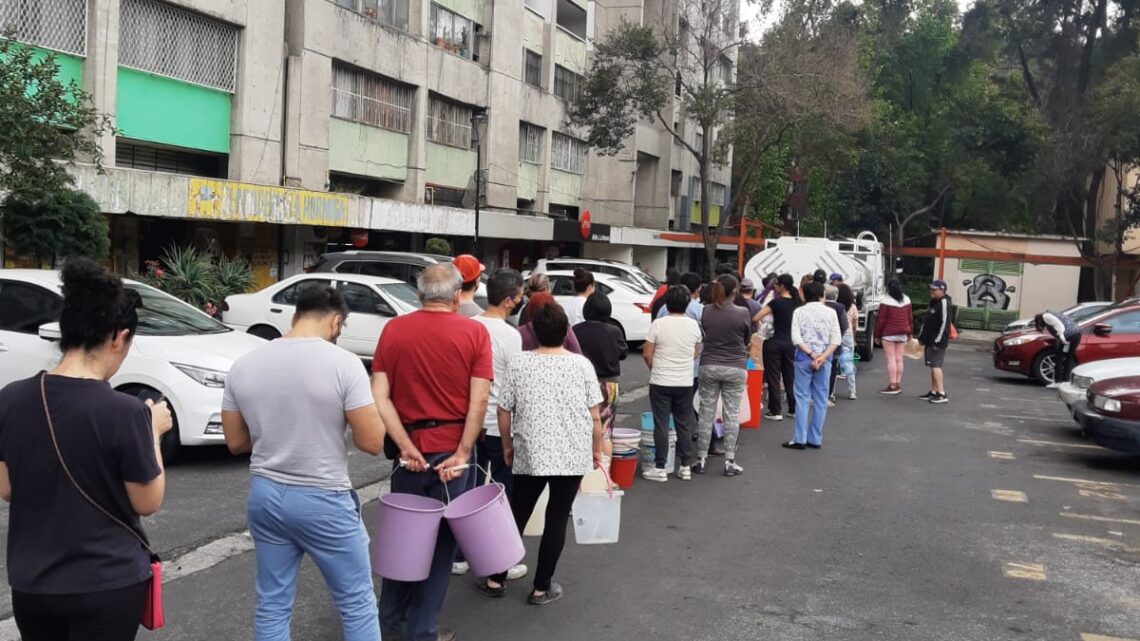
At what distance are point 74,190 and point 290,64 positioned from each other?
9.32 metres

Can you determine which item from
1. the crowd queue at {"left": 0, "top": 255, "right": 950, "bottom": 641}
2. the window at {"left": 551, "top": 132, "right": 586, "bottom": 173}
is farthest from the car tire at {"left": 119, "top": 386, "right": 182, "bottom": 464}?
the window at {"left": 551, "top": 132, "right": 586, "bottom": 173}

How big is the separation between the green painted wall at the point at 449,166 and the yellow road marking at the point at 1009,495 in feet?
73.6

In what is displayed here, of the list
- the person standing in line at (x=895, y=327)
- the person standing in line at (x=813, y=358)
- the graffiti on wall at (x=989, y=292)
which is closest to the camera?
the person standing in line at (x=813, y=358)

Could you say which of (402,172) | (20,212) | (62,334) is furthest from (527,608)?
(402,172)

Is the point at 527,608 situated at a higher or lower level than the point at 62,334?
lower

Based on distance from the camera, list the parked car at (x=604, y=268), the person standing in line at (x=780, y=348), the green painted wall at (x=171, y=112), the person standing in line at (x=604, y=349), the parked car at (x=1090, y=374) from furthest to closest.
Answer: the parked car at (x=604, y=268), the green painted wall at (x=171, y=112), the person standing in line at (x=780, y=348), the parked car at (x=1090, y=374), the person standing in line at (x=604, y=349)

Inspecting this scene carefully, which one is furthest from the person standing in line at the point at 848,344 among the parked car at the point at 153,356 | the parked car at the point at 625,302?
the parked car at the point at 153,356

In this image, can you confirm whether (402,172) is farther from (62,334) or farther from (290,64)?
(62,334)

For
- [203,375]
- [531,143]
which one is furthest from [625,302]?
[531,143]

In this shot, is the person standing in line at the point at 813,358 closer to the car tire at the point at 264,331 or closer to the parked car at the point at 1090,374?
the parked car at the point at 1090,374

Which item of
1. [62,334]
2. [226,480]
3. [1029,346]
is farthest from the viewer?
[1029,346]

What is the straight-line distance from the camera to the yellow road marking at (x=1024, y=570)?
652 cm

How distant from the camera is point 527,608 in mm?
5637

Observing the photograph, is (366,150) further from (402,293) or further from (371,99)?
(402,293)
